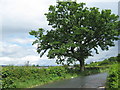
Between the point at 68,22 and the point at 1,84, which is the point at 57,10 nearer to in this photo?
the point at 68,22

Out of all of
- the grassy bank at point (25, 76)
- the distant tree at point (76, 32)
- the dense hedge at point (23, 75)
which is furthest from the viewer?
the distant tree at point (76, 32)

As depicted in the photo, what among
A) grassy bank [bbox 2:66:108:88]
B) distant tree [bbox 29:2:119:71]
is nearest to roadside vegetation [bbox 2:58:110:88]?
grassy bank [bbox 2:66:108:88]

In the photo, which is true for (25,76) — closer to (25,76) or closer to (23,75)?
(25,76)

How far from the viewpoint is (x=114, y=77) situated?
12.1 metres

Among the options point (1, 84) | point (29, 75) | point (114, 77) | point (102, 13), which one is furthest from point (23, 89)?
point (102, 13)

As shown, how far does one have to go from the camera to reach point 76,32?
30.5 meters

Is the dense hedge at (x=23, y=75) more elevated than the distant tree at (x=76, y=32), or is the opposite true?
the distant tree at (x=76, y=32)

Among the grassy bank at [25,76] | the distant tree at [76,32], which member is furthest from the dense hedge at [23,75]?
the distant tree at [76,32]

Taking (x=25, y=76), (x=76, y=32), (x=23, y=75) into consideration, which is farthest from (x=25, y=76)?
(x=76, y=32)

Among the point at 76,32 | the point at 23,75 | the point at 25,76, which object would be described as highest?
the point at 76,32

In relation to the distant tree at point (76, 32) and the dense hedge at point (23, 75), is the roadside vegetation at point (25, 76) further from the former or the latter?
the distant tree at point (76, 32)

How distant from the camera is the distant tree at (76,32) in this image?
31594 millimetres

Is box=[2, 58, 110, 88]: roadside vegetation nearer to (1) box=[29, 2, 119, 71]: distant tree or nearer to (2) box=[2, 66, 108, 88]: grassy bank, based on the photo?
(2) box=[2, 66, 108, 88]: grassy bank

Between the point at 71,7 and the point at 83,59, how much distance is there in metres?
9.02
